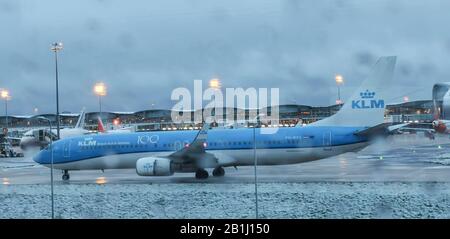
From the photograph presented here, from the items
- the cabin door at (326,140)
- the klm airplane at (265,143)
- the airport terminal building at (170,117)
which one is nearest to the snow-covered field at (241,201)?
the klm airplane at (265,143)

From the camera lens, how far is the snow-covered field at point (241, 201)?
52.8ft

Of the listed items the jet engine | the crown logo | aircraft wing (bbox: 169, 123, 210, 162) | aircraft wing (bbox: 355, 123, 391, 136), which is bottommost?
the jet engine

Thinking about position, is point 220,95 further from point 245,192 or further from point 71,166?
point 71,166

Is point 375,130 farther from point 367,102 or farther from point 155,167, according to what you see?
point 155,167

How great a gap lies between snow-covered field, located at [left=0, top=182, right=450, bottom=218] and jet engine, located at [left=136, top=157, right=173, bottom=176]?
2.27m

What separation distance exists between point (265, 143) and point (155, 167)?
18.1 ft

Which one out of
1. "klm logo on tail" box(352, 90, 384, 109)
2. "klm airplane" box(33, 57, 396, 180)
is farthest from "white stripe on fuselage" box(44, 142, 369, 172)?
"klm logo on tail" box(352, 90, 384, 109)

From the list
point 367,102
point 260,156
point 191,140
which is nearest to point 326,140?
point 367,102

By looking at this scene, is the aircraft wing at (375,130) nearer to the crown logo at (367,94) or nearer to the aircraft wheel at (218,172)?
the crown logo at (367,94)

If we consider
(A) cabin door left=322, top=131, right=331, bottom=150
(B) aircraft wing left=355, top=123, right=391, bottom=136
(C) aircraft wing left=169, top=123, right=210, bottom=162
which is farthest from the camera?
(A) cabin door left=322, top=131, right=331, bottom=150

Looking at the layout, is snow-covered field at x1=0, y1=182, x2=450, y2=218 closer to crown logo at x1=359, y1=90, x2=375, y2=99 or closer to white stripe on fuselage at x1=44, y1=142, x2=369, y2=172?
white stripe on fuselage at x1=44, y1=142, x2=369, y2=172

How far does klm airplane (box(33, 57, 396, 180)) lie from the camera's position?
2572 centimetres
